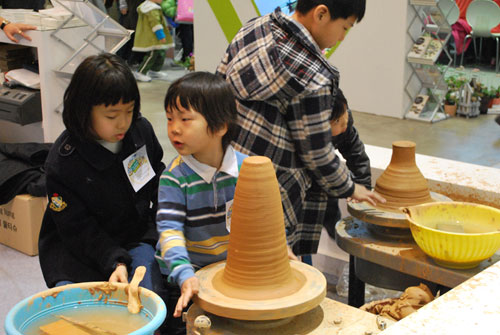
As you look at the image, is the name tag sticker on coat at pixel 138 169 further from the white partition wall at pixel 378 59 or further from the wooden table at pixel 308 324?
the white partition wall at pixel 378 59

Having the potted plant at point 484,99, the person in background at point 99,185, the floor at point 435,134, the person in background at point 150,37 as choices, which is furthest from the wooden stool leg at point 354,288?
the person in background at point 150,37

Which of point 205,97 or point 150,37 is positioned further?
point 150,37

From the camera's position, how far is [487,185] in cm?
280

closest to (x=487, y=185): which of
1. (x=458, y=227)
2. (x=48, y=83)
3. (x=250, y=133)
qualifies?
(x=458, y=227)

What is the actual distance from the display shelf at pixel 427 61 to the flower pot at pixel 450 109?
0.19 ft

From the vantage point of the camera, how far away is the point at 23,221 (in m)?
3.93

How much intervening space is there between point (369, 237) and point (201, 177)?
906mm

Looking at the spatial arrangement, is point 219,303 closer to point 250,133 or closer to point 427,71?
point 250,133

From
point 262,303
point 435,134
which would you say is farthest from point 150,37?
point 262,303

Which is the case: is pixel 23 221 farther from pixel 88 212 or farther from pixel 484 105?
pixel 484 105

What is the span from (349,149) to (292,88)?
71 centimetres

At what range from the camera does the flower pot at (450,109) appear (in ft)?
24.7

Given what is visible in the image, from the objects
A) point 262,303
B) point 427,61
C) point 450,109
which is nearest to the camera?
point 262,303

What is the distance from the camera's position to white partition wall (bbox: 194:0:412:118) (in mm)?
7074
